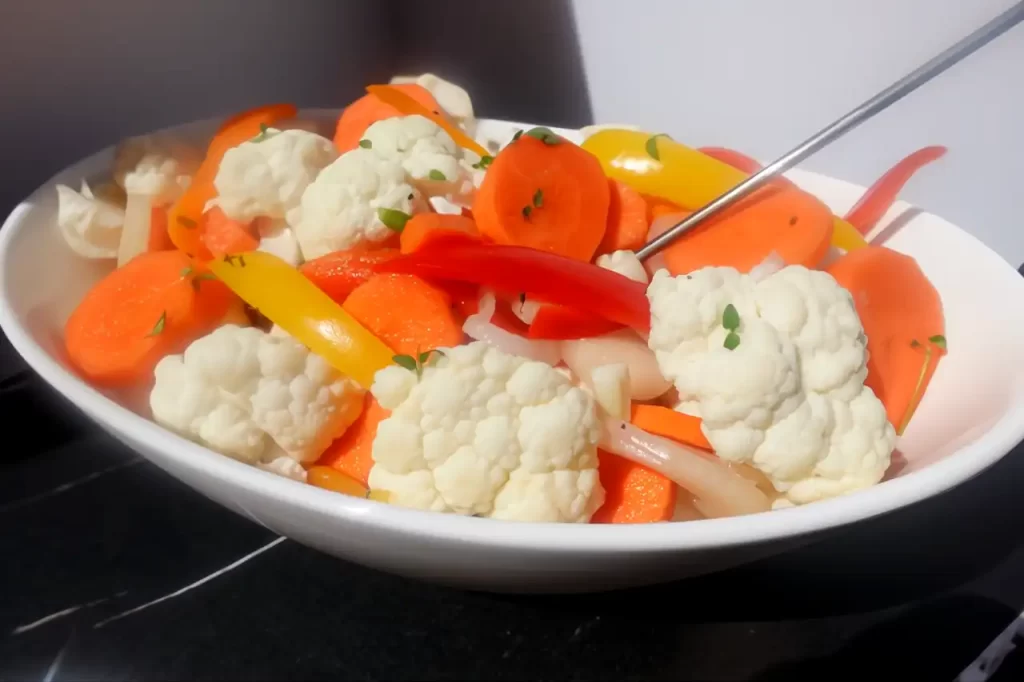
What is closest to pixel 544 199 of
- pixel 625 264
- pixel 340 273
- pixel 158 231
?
pixel 625 264

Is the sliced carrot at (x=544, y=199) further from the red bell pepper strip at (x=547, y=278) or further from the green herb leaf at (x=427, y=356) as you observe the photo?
the green herb leaf at (x=427, y=356)

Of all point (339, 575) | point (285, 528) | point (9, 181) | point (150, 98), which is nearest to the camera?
point (285, 528)

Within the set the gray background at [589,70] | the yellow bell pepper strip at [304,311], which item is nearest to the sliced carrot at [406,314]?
the yellow bell pepper strip at [304,311]

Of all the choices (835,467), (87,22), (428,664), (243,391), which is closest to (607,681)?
(428,664)

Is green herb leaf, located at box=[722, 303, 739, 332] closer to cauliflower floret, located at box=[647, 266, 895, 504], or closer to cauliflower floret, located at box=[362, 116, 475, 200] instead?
cauliflower floret, located at box=[647, 266, 895, 504]

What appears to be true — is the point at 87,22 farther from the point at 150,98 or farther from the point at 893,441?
the point at 893,441

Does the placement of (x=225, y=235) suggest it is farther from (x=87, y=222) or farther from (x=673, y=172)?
(x=673, y=172)

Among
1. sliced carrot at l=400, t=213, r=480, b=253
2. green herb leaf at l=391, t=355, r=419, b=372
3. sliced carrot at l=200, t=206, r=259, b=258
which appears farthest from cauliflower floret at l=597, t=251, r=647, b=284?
sliced carrot at l=200, t=206, r=259, b=258
